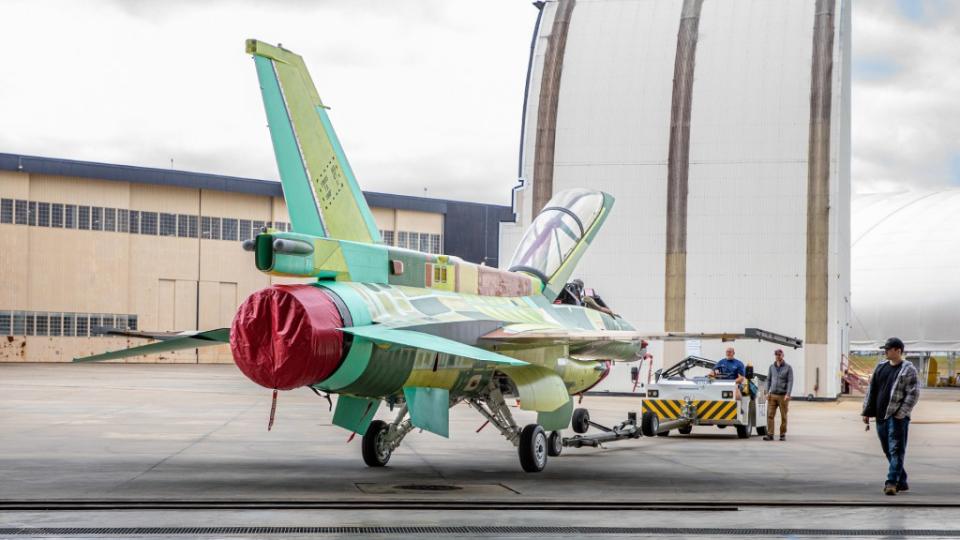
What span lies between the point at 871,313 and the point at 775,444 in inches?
1915

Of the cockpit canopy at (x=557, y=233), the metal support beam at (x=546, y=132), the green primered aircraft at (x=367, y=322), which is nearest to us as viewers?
the green primered aircraft at (x=367, y=322)

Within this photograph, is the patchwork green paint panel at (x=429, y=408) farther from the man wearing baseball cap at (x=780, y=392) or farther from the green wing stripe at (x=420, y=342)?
the man wearing baseball cap at (x=780, y=392)

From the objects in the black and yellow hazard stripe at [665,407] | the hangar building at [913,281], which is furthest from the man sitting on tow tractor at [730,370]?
the hangar building at [913,281]

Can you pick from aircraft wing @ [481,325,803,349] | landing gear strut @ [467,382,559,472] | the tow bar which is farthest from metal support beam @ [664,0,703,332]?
aircraft wing @ [481,325,803,349]

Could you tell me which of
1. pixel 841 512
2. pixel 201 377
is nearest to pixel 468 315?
pixel 841 512

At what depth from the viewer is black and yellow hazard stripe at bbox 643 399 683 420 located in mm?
23172

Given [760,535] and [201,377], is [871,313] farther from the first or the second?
[760,535]

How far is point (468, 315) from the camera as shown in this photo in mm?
15305

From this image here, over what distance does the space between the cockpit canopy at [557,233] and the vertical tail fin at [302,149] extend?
520 centimetres

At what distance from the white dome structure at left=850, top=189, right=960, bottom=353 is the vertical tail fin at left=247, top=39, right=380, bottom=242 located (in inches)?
2121

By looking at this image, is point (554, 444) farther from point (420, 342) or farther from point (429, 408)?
point (420, 342)

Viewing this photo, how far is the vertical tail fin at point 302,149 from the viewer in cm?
1380

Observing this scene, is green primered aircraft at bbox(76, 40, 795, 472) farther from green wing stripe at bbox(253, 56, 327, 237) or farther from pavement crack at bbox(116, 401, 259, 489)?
pavement crack at bbox(116, 401, 259, 489)

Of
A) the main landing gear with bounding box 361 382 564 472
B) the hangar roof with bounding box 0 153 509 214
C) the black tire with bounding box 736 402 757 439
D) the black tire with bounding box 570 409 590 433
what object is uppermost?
the hangar roof with bounding box 0 153 509 214
